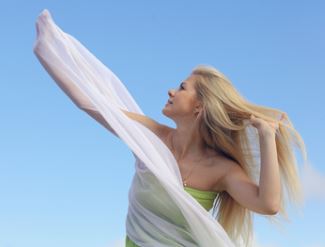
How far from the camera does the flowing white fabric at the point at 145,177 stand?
3877 mm

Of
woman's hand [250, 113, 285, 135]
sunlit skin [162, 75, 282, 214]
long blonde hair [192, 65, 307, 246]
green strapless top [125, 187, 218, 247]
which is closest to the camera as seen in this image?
sunlit skin [162, 75, 282, 214]

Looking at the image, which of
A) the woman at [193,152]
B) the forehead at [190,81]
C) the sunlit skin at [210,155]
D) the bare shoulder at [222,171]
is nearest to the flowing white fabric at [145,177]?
the woman at [193,152]

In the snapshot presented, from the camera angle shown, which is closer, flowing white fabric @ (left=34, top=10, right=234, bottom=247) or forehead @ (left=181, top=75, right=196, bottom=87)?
flowing white fabric @ (left=34, top=10, right=234, bottom=247)

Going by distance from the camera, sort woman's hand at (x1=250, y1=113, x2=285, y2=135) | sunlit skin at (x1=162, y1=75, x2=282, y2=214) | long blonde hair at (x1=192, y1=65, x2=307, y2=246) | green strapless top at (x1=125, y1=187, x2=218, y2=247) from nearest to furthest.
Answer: sunlit skin at (x1=162, y1=75, x2=282, y2=214)
woman's hand at (x1=250, y1=113, x2=285, y2=135)
green strapless top at (x1=125, y1=187, x2=218, y2=247)
long blonde hair at (x1=192, y1=65, x2=307, y2=246)

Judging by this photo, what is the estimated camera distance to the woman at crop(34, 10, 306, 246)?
12.8 ft

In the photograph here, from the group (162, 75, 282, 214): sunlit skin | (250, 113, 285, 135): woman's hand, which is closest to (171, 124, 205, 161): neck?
(162, 75, 282, 214): sunlit skin

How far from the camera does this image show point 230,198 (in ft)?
13.8

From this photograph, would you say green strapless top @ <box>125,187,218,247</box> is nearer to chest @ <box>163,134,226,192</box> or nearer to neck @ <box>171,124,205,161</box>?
chest @ <box>163,134,226,192</box>

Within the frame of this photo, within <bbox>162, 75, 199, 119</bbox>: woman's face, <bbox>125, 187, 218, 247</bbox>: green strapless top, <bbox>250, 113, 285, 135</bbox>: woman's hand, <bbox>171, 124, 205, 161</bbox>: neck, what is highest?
<bbox>162, 75, 199, 119</bbox>: woman's face

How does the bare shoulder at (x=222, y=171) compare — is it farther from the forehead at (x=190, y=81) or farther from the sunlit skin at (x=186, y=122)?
the forehead at (x=190, y=81)

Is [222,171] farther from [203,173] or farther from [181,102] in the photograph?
[181,102]

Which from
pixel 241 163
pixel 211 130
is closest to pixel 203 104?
pixel 211 130

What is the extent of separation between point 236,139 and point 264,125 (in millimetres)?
354

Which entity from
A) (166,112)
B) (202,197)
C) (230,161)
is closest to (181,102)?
(166,112)
